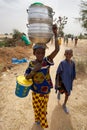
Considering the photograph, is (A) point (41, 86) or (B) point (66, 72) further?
(B) point (66, 72)

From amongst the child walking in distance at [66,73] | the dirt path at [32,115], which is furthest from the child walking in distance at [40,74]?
the child walking in distance at [66,73]

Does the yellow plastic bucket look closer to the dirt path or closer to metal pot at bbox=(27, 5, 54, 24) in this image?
metal pot at bbox=(27, 5, 54, 24)

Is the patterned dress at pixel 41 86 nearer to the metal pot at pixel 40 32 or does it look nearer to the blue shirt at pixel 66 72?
the metal pot at pixel 40 32

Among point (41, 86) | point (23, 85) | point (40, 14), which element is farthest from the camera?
point (41, 86)

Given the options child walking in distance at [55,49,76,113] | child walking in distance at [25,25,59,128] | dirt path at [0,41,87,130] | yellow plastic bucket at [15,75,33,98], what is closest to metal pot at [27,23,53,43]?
child walking in distance at [25,25,59,128]

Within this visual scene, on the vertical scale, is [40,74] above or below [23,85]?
above

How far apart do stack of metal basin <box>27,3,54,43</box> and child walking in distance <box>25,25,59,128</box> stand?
0.13 meters

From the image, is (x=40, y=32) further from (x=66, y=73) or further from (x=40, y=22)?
(x=66, y=73)

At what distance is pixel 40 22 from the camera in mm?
2926

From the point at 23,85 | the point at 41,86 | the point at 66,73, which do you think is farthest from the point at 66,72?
the point at 23,85

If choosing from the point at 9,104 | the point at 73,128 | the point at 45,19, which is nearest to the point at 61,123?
the point at 73,128

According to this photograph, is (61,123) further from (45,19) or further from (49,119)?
(45,19)

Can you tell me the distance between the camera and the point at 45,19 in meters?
2.93

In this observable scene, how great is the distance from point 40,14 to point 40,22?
0.12 metres
